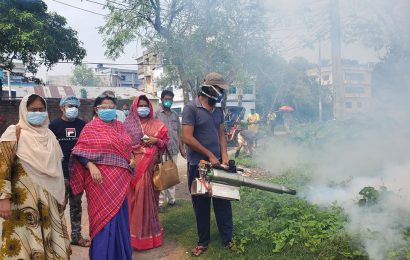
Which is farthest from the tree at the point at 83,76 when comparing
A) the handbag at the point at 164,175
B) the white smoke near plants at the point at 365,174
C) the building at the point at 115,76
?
the handbag at the point at 164,175

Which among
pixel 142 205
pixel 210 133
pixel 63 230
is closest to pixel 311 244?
pixel 210 133

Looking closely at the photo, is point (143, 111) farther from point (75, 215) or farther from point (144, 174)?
point (75, 215)

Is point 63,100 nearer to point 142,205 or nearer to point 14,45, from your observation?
point 142,205

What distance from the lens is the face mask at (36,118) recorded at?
3119mm

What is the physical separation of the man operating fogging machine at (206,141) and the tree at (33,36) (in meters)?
10.1

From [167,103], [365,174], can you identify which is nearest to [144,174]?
[167,103]

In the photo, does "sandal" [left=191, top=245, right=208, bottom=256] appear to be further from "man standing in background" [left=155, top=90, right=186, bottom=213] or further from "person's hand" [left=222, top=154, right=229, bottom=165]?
"man standing in background" [left=155, top=90, right=186, bottom=213]

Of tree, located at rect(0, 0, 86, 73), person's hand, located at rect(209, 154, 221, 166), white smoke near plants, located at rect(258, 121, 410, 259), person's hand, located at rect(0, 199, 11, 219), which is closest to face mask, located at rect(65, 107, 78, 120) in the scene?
person's hand, located at rect(0, 199, 11, 219)

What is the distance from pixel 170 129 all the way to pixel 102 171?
8.66ft

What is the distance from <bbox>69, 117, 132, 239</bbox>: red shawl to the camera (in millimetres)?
3482

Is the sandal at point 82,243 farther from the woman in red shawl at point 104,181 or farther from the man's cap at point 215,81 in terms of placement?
the man's cap at point 215,81

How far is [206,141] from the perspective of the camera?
12.8 ft

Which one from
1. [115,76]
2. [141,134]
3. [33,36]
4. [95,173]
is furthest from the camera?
[115,76]

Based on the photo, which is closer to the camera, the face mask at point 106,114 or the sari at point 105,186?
the sari at point 105,186
